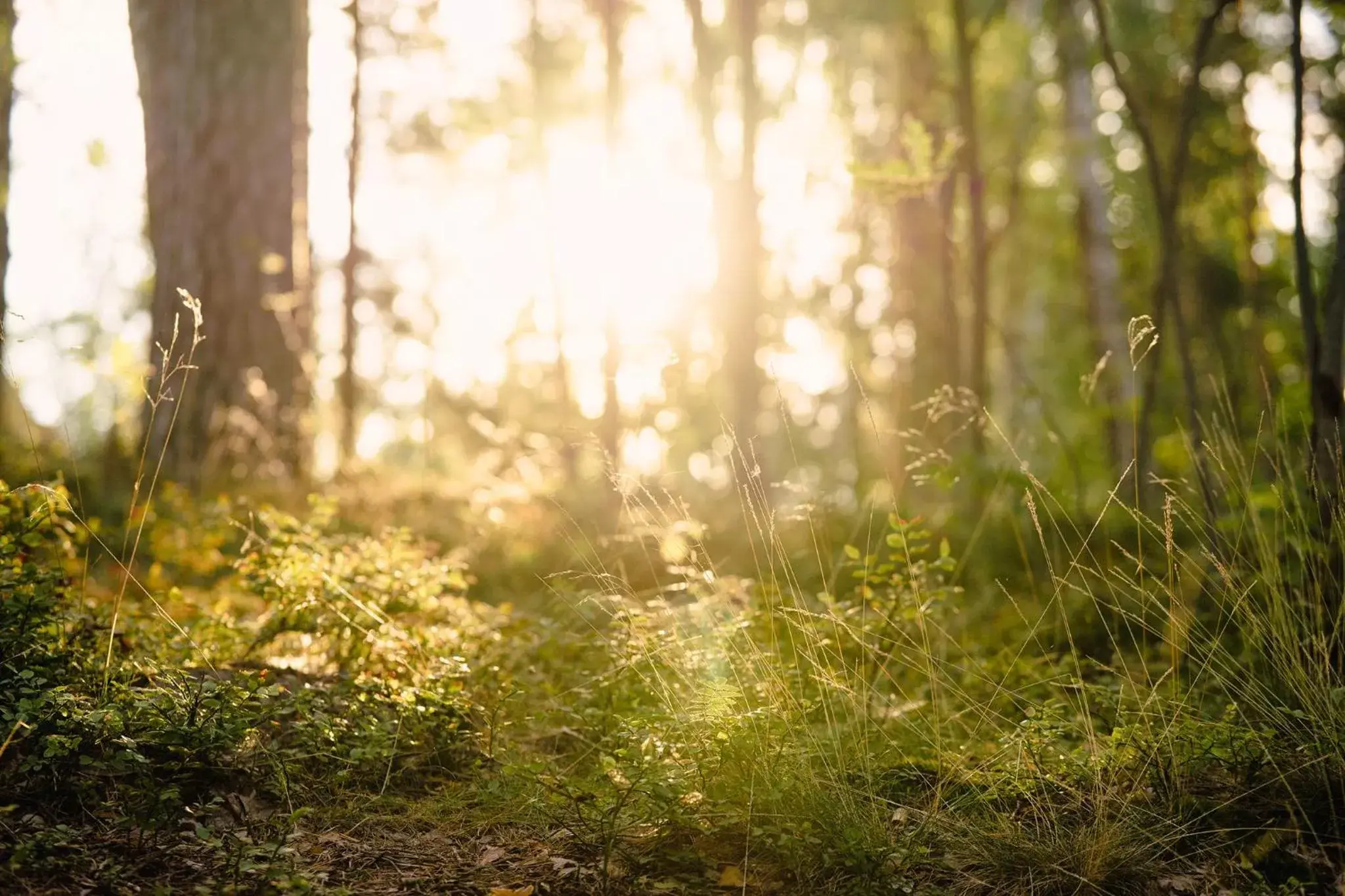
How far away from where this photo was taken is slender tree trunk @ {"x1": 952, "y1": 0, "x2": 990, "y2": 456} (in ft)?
18.6

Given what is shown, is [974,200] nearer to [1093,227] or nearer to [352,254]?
[1093,227]

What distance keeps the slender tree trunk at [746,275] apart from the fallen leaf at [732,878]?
474 cm

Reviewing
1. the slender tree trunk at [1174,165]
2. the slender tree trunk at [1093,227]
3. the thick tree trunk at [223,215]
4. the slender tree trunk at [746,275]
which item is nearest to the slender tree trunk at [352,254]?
the thick tree trunk at [223,215]

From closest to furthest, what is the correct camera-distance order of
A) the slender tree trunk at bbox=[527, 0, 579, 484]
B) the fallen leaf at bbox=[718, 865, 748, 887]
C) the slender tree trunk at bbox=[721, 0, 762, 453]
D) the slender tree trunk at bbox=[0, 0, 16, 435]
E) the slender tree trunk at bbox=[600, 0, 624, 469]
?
the fallen leaf at bbox=[718, 865, 748, 887] < the slender tree trunk at bbox=[721, 0, 762, 453] < the slender tree trunk at bbox=[600, 0, 624, 469] < the slender tree trunk at bbox=[0, 0, 16, 435] < the slender tree trunk at bbox=[527, 0, 579, 484]

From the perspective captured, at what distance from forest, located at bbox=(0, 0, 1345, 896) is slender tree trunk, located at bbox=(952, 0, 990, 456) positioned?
0.11 ft

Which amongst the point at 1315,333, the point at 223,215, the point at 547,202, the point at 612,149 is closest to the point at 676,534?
the point at 1315,333

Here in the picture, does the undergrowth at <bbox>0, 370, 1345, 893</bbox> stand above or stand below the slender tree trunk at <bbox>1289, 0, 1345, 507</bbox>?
below

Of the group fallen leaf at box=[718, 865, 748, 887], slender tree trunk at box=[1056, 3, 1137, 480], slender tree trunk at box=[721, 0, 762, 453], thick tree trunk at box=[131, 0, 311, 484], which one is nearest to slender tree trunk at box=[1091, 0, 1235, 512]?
fallen leaf at box=[718, 865, 748, 887]

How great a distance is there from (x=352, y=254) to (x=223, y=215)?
5847 mm

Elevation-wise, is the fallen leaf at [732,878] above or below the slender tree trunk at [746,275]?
below

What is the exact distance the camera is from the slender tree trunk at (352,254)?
1127 centimetres

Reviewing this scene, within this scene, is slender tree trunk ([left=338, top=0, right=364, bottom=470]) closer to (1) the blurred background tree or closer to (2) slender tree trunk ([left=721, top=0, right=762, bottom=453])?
(1) the blurred background tree

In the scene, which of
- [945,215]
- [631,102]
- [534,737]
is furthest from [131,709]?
[631,102]

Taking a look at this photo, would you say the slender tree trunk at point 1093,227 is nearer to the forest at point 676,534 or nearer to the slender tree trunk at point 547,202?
the forest at point 676,534
